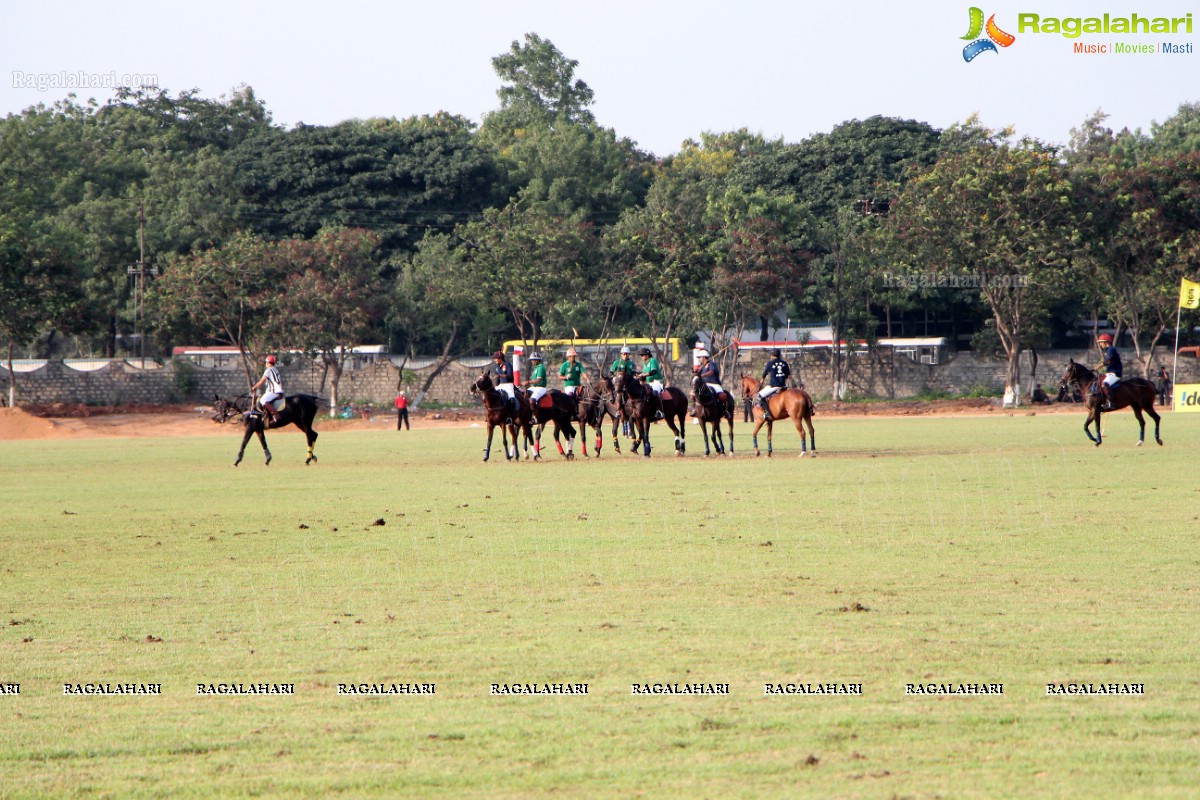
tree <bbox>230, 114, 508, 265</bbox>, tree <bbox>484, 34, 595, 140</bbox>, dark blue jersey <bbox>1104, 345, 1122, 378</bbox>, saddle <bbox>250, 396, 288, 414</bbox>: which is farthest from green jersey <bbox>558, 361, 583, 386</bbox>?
tree <bbox>484, 34, 595, 140</bbox>

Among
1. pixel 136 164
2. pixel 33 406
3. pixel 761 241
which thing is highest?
pixel 136 164

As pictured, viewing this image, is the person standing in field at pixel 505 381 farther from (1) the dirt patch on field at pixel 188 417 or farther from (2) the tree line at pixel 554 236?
(2) the tree line at pixel 554 236

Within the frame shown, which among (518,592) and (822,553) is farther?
(822,553)

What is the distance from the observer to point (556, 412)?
2520 centimetres

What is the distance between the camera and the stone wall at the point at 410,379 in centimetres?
5438

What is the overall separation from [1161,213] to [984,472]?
33.9 metres

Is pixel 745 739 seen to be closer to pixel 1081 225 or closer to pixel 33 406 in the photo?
pixel 1081 225

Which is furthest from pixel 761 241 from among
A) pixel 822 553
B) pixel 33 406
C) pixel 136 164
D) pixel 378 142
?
pixel 822 553

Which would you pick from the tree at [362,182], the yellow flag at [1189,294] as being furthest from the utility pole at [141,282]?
the yellow flag at [1189,294]

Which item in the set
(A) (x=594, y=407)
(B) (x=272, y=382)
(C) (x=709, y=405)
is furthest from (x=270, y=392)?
(C) (x=709, y=405)

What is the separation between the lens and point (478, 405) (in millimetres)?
56750

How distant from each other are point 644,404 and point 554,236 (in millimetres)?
30048

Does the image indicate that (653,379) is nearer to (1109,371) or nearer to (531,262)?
(1109,371)

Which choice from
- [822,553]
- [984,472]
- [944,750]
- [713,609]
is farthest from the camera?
[984,472]
